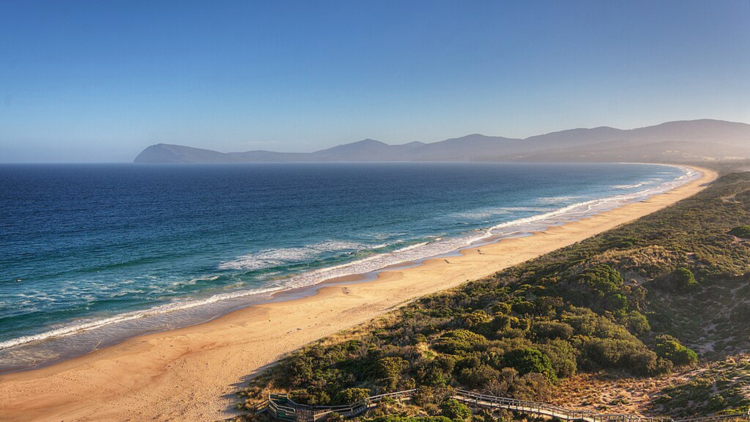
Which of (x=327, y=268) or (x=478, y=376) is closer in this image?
(x=478, y=376)

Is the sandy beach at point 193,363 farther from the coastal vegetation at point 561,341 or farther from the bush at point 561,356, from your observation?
the bush at point 561,356

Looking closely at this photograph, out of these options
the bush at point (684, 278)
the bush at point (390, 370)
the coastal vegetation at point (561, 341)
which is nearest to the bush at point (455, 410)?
the coastal vegetation at point (561, 341)

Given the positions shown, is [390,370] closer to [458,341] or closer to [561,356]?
[458,341]

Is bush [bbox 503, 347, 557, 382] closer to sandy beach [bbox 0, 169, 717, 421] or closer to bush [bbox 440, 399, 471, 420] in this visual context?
bush [bbox 440, 399, 471, 420]

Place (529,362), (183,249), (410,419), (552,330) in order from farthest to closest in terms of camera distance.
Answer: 1. (183,249)
2. (552,330)
3. (529,362)
4. (410,419)

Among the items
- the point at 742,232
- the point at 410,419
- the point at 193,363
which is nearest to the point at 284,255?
→ the point at 193,363

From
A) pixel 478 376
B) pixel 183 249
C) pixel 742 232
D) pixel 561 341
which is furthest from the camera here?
pixel 183 249

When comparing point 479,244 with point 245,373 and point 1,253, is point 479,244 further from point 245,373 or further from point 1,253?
point 1,253
